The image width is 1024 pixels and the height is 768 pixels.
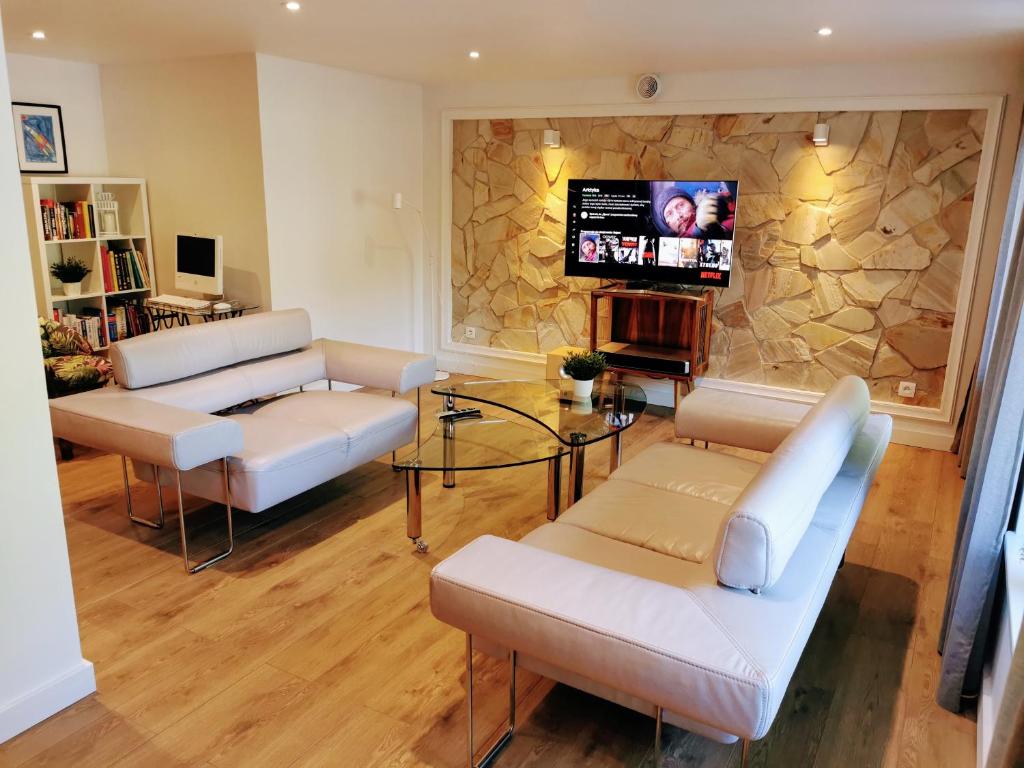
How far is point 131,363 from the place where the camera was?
10.9 ft

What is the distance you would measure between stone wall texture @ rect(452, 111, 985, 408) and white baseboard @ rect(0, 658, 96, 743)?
4.10 meters

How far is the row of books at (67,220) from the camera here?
4891 mm

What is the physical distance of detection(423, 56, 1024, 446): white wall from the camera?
4.22m

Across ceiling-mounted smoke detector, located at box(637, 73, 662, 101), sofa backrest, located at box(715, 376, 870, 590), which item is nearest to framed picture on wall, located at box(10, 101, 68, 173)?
ceiling-mounted smoke detector, located at box(637, 73, 662, 101)

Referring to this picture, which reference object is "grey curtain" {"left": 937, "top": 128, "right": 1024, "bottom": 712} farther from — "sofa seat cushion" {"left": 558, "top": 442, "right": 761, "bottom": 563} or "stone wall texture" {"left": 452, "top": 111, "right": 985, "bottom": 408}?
"stone wall texture" {"left": 452, "top": 111, "right": 985, "bottom": 408}

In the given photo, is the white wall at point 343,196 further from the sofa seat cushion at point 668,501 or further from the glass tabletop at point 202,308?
the sofa seat cushion at point 668,501

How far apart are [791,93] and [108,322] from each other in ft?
15.3

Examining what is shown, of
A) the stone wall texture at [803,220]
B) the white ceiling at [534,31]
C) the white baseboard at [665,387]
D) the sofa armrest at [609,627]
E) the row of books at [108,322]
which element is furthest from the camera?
the row of books at [108,322]

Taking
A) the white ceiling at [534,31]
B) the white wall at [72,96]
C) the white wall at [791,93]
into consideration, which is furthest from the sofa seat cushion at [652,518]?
the white wall at [72,96]

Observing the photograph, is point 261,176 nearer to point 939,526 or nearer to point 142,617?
point 142,617

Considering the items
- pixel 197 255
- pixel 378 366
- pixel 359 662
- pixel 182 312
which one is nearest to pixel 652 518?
pixel 359 662

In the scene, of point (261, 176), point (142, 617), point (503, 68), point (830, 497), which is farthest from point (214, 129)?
point (830, 497)

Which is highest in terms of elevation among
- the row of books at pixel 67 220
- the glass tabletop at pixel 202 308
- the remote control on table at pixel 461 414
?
the row of books at pixel 67 220

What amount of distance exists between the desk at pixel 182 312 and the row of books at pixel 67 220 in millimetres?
588
